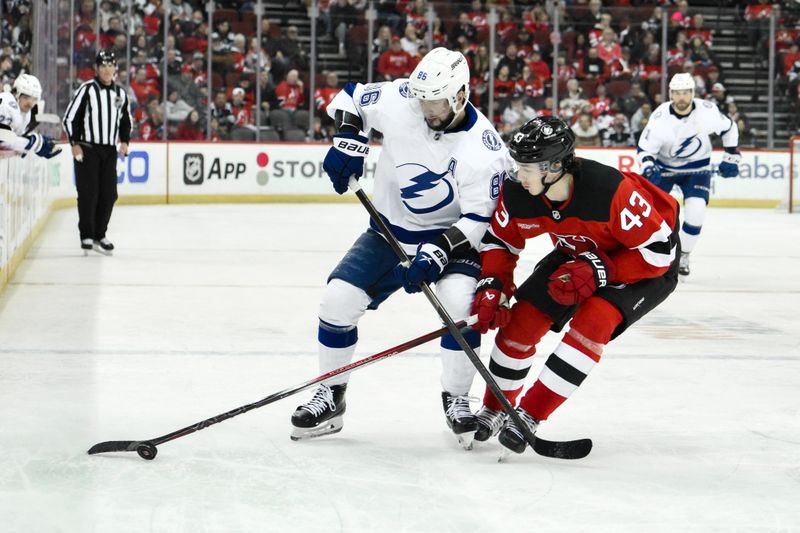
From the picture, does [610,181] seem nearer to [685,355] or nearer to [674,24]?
[685,355]

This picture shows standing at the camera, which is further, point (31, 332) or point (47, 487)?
point (31, 332)

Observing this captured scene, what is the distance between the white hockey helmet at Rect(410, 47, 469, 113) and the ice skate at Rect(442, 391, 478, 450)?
822 mm

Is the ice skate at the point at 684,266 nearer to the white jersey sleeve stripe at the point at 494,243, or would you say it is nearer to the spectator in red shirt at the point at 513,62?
the white jersey sleeve stripe at the point at 494,243

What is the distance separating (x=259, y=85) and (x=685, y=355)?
9.91 meters

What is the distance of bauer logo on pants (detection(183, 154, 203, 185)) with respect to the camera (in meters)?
13.8

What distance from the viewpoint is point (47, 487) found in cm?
289

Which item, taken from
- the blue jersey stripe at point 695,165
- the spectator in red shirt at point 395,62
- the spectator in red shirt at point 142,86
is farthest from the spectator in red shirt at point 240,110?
the blue jersey stripe at point 695,165

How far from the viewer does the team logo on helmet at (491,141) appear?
352 cm

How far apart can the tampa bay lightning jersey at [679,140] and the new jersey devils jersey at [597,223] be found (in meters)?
4.50

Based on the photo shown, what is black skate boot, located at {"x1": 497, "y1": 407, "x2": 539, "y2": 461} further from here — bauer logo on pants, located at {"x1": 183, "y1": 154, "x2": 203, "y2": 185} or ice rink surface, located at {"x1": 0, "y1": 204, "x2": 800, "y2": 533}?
bauer logo on pants, located at {"x1": 183, "y1": 154, "x2": 203, "y2": 185}

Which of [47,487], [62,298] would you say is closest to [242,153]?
[62,298]

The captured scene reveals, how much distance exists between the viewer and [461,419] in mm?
3367

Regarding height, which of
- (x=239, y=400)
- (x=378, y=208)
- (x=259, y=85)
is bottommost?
(x=239, y=400)

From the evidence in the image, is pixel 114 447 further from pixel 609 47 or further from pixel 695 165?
pixel 609 47
